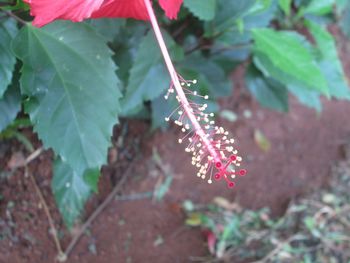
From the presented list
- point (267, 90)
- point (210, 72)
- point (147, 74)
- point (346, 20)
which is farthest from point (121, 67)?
point (346, 20)

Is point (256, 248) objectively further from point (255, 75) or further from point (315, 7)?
point (315, 7)

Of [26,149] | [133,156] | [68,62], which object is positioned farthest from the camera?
[133,156]

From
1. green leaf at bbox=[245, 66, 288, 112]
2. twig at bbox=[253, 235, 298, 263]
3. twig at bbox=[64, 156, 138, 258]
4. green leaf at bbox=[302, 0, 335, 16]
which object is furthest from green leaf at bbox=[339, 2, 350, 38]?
twig at bbox=[64, 156, 138, 258]

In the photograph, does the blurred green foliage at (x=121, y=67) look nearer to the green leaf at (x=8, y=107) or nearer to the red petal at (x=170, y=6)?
the green leaf at (x=8, y=107)

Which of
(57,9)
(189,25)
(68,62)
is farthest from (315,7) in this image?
(57,9)

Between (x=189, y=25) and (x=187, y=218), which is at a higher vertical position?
(x=189, y=25)

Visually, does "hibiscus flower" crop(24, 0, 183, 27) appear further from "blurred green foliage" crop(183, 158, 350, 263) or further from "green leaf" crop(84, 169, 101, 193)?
"blurred green foliage" crop(183, 158, 350, 263)

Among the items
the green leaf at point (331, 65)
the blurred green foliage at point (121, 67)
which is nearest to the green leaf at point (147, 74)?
the blurred green foliage at point (121, 67)
